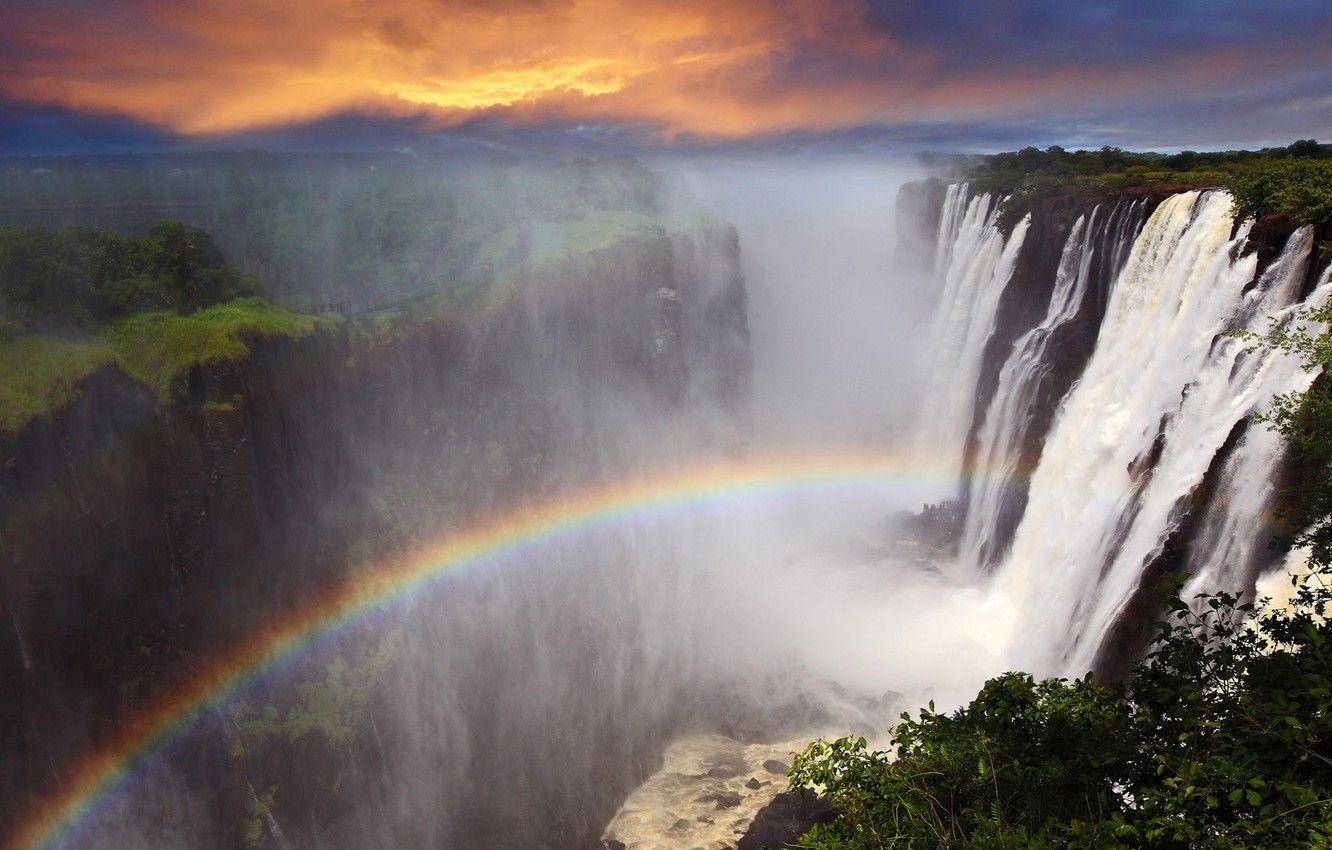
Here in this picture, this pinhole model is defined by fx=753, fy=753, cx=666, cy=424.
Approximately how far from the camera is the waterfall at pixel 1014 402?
103 ft

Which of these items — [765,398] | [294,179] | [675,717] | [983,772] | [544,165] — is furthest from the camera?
[765,398]


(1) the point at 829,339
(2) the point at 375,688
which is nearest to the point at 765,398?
(1) the point at 829,339

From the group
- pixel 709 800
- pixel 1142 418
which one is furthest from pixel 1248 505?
pixel 709 800

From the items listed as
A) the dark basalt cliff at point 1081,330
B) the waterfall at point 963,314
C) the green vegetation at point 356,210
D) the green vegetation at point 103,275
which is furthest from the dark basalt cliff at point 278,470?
the dark basalt cliff at point 1081,330

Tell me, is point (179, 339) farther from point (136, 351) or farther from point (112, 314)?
point (112, 314)

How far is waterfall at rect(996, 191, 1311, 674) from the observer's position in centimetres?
1964

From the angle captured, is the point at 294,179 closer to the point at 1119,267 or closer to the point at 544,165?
the point at 544,165

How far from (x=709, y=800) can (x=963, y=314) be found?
32013 mm

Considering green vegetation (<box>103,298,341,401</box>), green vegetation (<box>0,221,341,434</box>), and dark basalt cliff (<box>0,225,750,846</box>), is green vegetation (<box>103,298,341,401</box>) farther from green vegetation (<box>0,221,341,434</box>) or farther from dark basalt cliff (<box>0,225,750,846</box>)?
dark basalt cliff (<box>0,225,750,846</box>)

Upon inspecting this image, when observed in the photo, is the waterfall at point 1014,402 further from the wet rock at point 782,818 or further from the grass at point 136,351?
the grass at point 136,351

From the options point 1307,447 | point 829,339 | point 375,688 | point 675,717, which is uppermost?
point 1307,447

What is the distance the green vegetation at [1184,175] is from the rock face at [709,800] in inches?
858

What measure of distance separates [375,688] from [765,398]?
43.7 m

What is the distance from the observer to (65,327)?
76.5ft
